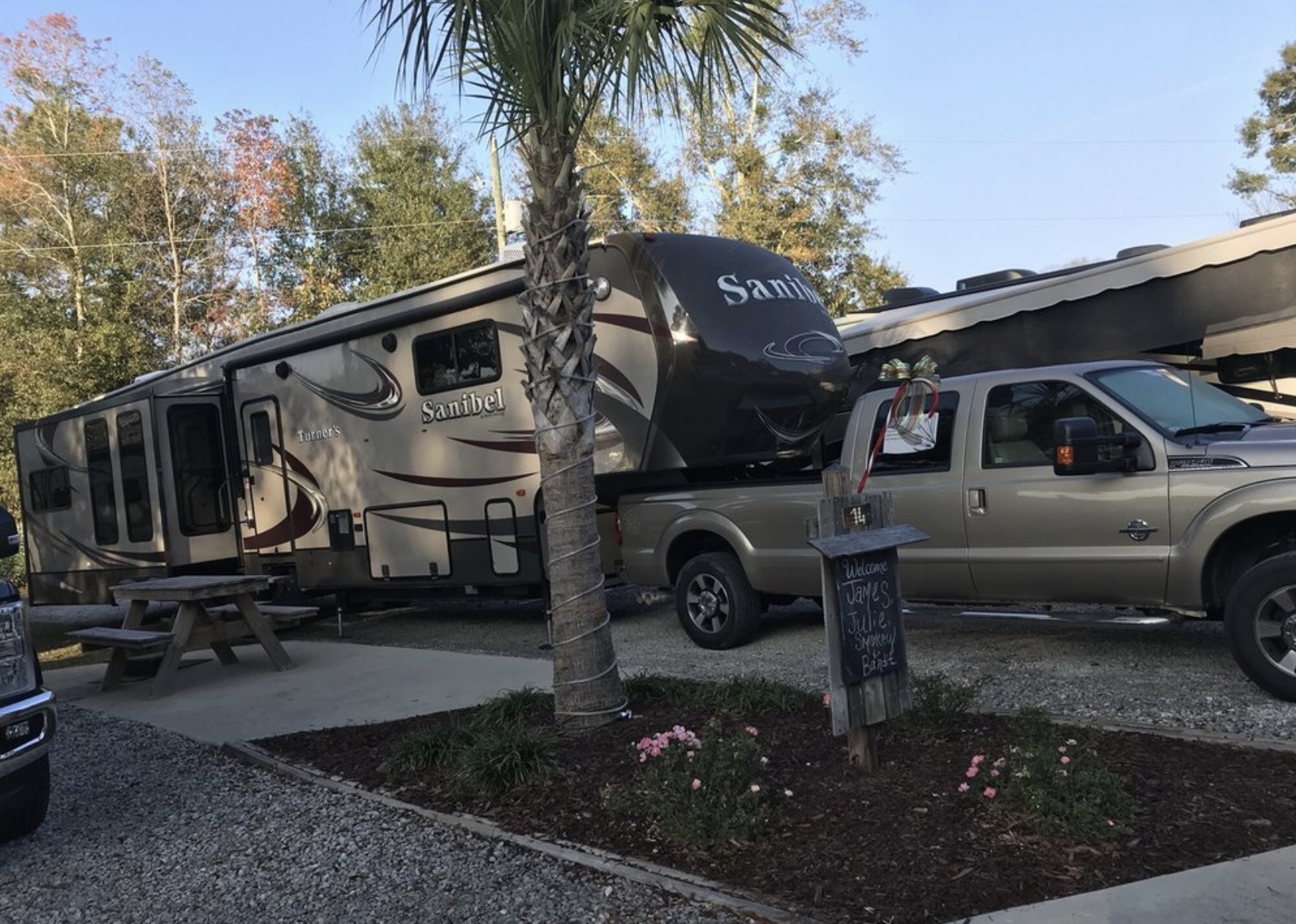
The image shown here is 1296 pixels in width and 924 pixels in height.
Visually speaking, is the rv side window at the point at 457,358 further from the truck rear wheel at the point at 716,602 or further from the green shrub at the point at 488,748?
the green shrub at the point at 488,748

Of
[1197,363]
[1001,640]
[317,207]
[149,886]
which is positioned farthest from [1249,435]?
[317,207]

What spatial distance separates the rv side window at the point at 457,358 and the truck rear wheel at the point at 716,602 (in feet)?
9.30

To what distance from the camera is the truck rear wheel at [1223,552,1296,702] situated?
17.0ft

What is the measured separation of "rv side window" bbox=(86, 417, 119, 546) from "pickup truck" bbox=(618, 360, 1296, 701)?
8.93 meters

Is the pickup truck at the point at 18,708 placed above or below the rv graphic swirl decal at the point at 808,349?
below

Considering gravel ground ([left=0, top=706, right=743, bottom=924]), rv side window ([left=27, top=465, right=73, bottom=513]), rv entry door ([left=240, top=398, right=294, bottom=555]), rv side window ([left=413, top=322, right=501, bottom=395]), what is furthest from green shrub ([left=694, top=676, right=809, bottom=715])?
rv side window ([left=27, top=465, right=73, bottom=513])

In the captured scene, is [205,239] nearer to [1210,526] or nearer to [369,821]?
[369,821]

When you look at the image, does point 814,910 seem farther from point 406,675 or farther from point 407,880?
point 406,675

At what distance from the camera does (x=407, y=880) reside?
151 inches

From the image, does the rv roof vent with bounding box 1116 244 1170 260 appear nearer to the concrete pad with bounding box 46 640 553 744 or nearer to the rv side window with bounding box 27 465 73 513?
the concrete pad with bounding box 46 640 553 744

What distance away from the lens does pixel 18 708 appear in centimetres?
412

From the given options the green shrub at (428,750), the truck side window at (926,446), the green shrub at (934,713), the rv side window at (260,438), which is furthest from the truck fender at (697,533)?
the rv side window at (260,438)

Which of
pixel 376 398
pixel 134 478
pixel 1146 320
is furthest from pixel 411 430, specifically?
pixel 1146 320

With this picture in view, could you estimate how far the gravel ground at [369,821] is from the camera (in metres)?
3.68
